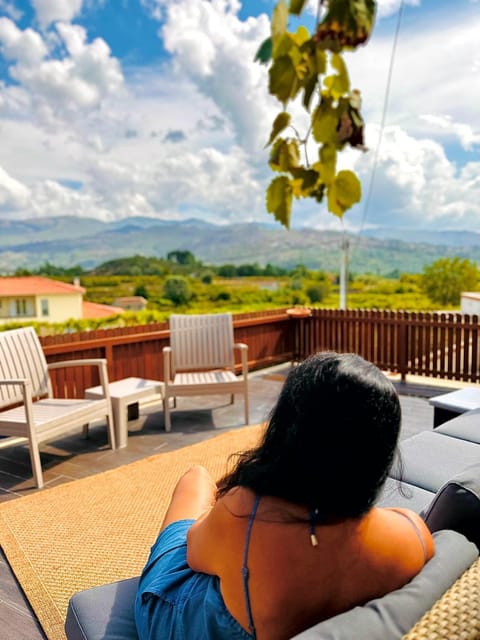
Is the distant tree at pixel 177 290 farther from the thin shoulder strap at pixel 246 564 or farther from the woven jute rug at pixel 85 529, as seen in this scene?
the thin shoulder strap at pixel 246 564

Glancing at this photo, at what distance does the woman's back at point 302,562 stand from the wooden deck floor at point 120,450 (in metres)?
1.38

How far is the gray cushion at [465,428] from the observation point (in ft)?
9.12

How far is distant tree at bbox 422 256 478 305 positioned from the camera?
30.7m

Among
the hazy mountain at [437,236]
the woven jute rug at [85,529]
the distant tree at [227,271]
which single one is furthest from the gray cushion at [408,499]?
the hazy mountain at [437,236]

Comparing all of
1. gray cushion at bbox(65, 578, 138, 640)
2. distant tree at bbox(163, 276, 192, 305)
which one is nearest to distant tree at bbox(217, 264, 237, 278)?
distant tree at bbox(163, 276, 192, 305)

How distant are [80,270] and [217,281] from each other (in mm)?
7959

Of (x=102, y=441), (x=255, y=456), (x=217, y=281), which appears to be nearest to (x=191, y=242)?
(x=217, y=281)

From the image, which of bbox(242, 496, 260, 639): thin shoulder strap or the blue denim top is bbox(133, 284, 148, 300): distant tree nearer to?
the blue denim top

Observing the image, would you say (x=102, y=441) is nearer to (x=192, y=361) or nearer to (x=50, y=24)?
(x=192, y=361)

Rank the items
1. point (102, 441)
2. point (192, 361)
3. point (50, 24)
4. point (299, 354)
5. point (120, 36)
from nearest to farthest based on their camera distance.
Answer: point (102, 441) → point (192, 361) → point (299, 354) → point (50, 24) → point (120, 36)

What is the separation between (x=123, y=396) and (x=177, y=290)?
24012 millimetres

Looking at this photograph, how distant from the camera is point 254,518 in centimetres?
101

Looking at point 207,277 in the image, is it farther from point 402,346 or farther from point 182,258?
point 402,346

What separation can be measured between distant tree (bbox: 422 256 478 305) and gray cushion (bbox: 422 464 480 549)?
3109 cm
